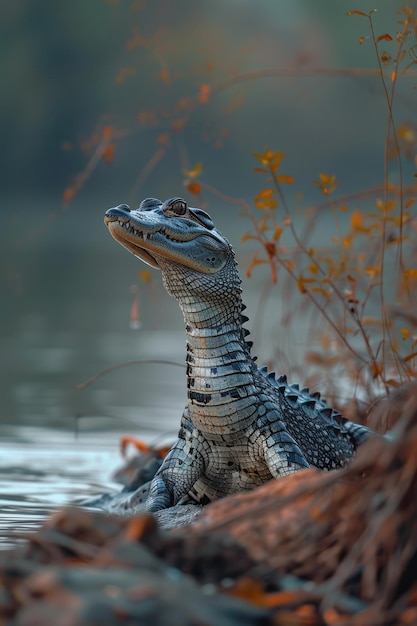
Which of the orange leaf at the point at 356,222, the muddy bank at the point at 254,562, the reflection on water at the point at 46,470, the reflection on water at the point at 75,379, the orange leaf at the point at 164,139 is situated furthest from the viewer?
the orange leaf at the point at 164,139

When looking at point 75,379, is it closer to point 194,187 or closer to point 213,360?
point 194,187

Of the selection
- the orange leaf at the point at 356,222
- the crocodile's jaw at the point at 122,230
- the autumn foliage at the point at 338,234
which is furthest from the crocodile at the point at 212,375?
the orange leaf at the point at 356,222

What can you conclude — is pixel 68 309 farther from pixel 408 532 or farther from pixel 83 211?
pixel 83 211

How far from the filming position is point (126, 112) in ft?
128

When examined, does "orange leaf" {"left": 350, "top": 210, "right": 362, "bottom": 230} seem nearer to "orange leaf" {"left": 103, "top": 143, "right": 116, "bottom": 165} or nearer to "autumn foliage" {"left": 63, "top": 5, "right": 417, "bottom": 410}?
→ "autumn foliage" {"left": 63, "top": 5, "right": 417, "bottom": 410}

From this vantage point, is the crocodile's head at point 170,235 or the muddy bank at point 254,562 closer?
the muddy bank at point 254,562

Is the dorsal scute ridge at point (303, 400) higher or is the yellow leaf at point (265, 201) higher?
the yellow leaf at point (265, 201)

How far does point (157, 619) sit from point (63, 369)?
26.5ft

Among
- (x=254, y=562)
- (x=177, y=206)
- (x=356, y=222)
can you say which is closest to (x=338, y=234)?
(x=356, y=222)

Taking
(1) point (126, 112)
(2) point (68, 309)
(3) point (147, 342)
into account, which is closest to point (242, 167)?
Answer: (1) point (126, 112)

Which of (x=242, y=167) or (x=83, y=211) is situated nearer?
(x=242, y=167)

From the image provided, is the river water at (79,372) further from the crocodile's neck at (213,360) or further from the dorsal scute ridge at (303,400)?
the dorsal scute ridge at (303,400)

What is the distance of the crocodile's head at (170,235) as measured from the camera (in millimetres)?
4125

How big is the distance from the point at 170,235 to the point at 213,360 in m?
0.49
